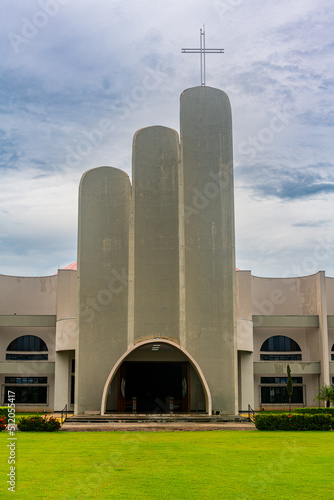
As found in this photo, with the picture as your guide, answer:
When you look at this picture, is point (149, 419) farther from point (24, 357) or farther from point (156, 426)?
point (24, 357)

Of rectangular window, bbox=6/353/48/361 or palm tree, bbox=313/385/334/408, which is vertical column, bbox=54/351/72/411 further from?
palm tree, bbox=313/385/334/408

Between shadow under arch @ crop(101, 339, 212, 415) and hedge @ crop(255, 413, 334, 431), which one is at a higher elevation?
shadow under arch @ crop(101, 339, 212, 415)

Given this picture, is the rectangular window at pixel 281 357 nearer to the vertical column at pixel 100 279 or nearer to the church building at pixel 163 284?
the church building at pixel 163 284

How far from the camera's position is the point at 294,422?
2502 centimetres

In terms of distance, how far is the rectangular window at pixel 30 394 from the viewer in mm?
38500

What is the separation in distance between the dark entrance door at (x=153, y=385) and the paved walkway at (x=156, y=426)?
6416 millimetres

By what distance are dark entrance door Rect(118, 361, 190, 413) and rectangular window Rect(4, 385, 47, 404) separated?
7716mm

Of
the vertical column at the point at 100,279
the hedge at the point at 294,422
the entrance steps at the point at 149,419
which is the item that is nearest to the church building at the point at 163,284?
the vertical column at the point at 100,279

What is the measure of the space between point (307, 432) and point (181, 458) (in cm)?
959

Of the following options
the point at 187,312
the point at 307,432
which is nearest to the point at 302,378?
the point at 187,312

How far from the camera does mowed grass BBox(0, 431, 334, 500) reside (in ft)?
41.0

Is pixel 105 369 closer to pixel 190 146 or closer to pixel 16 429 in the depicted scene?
pixel 16 429

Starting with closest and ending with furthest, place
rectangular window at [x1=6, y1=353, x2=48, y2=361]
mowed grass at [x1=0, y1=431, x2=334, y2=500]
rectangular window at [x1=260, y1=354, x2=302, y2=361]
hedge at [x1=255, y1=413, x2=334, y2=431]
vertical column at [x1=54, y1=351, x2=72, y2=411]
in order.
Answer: mowed grass at [x1=0, y1=431, x2=334, y2=500]
hedge at [x1=255, y1=413, x2=334, y2=431]
vertical column at [x1=54, y1=351, x2=72, y2=411]
rectangular window at [x1=6, y1=353, x2=48, y2=361]
rectangular window at [x1=260, y1=354, x2=302, y2=361]

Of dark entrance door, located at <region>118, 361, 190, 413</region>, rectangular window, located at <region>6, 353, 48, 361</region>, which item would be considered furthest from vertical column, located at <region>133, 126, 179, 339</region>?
rectangular window, located at <region>6, 353, 48, 361</region>
